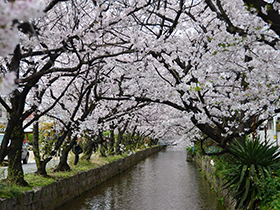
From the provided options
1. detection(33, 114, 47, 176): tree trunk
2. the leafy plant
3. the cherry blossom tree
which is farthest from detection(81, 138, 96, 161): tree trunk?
the leafy plant

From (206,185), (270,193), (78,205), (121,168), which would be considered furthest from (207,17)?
(121,168)

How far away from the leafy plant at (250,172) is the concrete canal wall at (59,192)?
4899 millimetres

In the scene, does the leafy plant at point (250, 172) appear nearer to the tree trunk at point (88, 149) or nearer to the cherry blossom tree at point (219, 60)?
the cherry blossom tree at point (219, 60)

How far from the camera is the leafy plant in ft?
24.1

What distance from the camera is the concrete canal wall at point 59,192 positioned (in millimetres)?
6984

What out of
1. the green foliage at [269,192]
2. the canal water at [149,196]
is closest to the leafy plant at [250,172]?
the green foliage at [269,192]

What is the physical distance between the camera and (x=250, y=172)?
7734 millimetres

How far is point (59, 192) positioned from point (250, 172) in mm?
5547

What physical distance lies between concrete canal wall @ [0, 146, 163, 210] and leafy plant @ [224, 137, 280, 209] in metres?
4.90

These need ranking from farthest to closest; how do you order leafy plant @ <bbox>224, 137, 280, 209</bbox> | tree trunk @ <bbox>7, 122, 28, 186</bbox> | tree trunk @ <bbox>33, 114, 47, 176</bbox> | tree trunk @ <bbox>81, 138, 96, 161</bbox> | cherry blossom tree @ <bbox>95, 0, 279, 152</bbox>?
tree trunk @ <bbox>81, 138, 96, 161</bbox>
tree trunk @ <bbox>33, 114, 47, 176</bbox>
tree trunk @ <bbox>7, 122, 28, 186</bbox>
leafy plant @ <bbox>224, 137, 280, 209</bbox>
cherry blossom tree @ <bbox>95, 0, 279, 152</bbox>

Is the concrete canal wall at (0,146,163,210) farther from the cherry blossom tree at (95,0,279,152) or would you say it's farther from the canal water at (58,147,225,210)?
the cherry blossom tree at (95,0,279,152)

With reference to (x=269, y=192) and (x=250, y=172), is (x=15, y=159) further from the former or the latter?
(x=269, y=192)

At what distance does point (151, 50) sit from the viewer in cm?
827

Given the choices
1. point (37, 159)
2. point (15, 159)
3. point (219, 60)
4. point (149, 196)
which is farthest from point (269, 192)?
point (37, 159)
